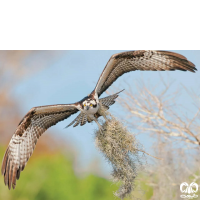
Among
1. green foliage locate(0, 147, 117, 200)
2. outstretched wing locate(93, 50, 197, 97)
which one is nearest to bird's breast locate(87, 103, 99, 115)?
outstretched wing locate(93, 50, 197, 97)

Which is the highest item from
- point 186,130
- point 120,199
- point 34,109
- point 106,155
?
point 186,130

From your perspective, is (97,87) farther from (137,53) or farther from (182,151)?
(182,151)

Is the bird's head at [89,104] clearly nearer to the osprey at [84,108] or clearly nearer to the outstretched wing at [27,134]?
the osprey at [84,108]

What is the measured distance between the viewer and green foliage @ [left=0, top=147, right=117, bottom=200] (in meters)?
12.3

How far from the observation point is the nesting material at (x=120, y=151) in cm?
454

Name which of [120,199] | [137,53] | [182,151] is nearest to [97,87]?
[137,53]

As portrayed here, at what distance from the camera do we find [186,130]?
9.66 meters

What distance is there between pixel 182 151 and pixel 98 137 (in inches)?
217

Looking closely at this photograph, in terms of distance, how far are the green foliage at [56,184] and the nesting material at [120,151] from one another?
8.18m

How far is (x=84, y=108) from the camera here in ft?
16.7

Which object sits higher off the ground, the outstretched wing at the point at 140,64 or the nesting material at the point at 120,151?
the outstretched wing at the point at 140,64

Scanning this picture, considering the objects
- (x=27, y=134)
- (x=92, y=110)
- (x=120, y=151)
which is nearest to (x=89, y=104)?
(x=92, y=110)

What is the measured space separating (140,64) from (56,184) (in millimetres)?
8875

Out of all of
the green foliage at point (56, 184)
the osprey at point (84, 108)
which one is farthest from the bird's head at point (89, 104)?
the green foliage at point (56, 184)
